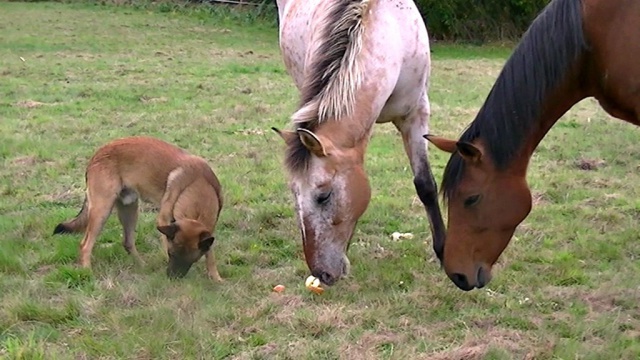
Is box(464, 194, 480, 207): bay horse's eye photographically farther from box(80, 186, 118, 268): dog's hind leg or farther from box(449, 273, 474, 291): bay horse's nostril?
box(80, 186, 118, 268): dog's hind leg

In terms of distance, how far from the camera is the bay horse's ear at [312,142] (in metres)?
3.62

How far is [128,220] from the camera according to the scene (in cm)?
464

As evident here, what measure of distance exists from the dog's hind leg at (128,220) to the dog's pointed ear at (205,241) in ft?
1.72

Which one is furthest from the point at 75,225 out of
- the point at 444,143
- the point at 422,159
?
the point at 444,143

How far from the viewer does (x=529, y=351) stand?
10.9 feet

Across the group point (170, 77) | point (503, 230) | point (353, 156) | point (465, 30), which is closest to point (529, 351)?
point (503, 230)

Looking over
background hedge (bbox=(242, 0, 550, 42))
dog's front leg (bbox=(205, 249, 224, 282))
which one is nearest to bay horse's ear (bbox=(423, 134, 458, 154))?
dog's front leg (bbox=(205, 249, 224, 282))

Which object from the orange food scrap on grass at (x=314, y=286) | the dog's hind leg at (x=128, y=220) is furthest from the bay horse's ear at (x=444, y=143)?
the dog's hind leg at (x=128, y=220)

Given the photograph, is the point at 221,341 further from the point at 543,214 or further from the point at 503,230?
the point at 543,214

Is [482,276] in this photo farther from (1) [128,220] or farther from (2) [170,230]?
(1) [128,220]

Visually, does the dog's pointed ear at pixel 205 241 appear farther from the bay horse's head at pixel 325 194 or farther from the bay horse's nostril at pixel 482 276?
the bay horse's nostril at pixel 482 276

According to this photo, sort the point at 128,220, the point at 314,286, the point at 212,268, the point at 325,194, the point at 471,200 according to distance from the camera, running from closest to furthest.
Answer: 1. the point at 471,200
2. the point at 325,194
3. the point at 314,286
4. the point at 212,268
5. the point at 128,220

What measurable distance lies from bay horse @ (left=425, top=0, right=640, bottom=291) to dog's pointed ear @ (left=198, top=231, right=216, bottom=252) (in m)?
1.31

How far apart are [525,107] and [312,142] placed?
1000 mm
